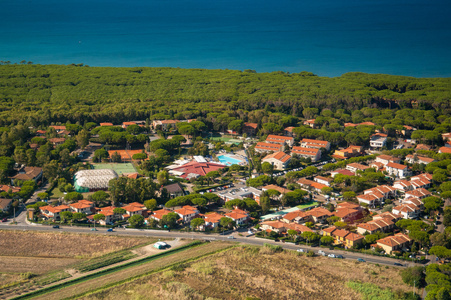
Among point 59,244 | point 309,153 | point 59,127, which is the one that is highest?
point 59,127

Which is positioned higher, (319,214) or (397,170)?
(397,170)

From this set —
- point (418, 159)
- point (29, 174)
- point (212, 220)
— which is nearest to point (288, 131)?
point (418, 159)

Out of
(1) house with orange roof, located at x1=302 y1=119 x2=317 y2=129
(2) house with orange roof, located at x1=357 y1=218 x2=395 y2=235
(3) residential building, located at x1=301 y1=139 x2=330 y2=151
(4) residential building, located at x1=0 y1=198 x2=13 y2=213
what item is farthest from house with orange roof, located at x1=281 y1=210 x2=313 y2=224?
(1) house with orange roof, located at x1=302 y1=119 x2=317 y2=129

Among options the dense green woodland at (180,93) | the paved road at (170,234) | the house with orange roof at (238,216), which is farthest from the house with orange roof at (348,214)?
the dense green woodland at (180,93)

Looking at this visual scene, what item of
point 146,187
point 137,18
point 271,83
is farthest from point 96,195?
point 137,18

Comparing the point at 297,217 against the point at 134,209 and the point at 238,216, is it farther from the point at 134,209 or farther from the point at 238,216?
the point at 134,209

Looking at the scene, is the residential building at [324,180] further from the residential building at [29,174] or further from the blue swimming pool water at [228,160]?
the residential building at [29,174]
